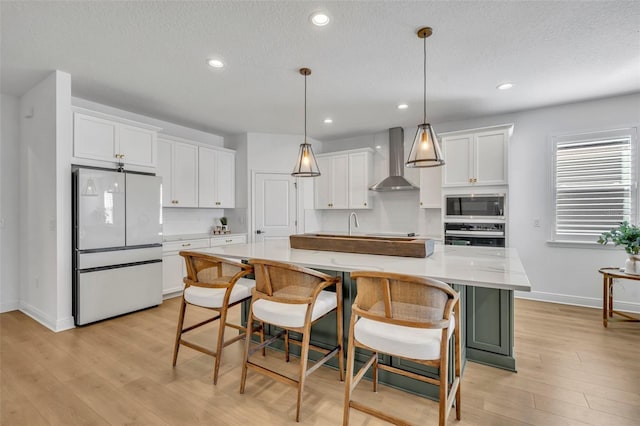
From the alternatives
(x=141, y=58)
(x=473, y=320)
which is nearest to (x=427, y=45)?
(x=473, y=320)

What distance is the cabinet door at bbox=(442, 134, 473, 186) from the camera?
13.5ft

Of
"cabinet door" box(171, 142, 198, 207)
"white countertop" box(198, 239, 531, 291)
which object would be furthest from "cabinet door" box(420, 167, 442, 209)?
"cabinet door" box(171, 142, 198, 207)

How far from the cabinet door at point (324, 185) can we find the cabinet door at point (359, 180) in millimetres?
411

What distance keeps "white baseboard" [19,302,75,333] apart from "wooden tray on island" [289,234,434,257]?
2594mm

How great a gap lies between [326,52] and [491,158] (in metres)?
2.68

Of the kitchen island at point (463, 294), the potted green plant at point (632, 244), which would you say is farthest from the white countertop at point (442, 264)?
the potted green plant at point (632, 244)

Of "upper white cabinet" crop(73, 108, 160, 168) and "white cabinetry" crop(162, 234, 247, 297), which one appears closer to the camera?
"upper white cabinet" crop(73, 108, 160, 168)

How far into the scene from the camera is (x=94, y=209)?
3.26m

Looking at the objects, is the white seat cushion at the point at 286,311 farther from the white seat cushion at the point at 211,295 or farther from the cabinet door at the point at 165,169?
the cabinet door at the point at 165,169

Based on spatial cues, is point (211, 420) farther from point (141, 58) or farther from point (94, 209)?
point (141, 58)

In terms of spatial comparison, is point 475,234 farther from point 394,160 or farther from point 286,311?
point 286,311

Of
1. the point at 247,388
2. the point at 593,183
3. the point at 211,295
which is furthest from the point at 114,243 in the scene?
the point at 593,183

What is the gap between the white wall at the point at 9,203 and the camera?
3.67 metres

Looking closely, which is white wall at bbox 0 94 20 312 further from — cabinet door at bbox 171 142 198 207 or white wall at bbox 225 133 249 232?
white wall at bbox 225 133 249 232
